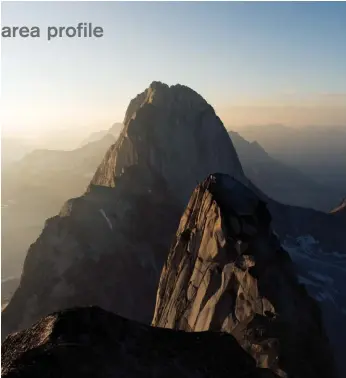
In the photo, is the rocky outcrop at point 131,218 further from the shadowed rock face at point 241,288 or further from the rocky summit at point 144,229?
the shadowed rock face at point 241,288

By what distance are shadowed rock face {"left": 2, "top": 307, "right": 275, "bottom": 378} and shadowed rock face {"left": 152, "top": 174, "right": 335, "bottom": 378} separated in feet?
36.4

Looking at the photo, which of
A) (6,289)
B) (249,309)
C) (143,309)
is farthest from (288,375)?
(6,289)

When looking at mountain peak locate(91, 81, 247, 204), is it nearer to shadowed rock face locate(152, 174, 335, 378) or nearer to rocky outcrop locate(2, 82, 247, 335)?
rocky outcrop locate(2, 82, 247, 335)

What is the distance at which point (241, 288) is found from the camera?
36.2 metres

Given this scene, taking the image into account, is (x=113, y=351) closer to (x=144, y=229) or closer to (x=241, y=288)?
(x=241, y=288)

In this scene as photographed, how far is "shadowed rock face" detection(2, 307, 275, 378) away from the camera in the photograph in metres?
16.2

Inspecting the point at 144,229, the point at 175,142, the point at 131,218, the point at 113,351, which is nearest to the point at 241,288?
the point at 113,351

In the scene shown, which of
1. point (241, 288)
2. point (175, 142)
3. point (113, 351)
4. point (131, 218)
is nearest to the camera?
point (113, 351)

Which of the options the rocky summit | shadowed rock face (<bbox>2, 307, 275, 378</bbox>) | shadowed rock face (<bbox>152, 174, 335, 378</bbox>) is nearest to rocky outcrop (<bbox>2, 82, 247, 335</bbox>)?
the rocky summit

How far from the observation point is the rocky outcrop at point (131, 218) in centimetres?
8938

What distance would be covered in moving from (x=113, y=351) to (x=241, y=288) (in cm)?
1984

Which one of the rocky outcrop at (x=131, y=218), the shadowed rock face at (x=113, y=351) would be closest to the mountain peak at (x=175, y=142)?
the rocky outcrop at (x=131, y=218)

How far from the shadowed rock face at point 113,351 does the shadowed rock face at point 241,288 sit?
437 inches

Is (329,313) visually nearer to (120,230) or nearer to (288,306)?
(288,306)
